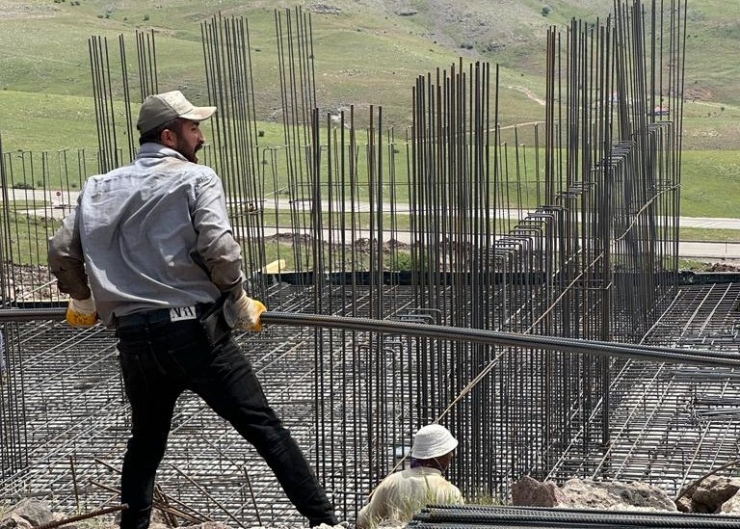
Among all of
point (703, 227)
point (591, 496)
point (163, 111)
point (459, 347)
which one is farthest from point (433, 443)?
point (703, 227)

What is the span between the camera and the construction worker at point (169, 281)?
5016 mm

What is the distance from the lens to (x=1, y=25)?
75250 mm

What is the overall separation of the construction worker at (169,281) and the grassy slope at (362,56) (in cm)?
2652

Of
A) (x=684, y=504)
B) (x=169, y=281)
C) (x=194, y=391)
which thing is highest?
(x=169, y=281)

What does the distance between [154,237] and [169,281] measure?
16 cm

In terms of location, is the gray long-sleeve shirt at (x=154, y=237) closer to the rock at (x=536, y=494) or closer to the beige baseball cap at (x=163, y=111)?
the beige baseball cap at (x=163, y=111)

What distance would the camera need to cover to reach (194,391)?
5238 mm

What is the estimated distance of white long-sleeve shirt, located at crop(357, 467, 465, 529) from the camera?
583cm

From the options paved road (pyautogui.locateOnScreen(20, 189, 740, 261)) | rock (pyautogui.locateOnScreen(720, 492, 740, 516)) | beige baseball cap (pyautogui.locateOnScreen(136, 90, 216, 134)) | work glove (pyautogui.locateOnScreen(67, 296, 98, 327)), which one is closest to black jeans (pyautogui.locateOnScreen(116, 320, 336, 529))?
work glove (pyautogui.locateOnScreen(67, 296, 98, 327))

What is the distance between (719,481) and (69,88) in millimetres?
58556

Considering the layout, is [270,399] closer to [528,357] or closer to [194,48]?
[528,357]

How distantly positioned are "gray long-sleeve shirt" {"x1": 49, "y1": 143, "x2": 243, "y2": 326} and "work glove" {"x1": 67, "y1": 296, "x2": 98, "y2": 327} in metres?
0.23

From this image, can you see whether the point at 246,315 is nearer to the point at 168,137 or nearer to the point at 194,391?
the point at 194,391

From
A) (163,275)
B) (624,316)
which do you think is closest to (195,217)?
(163,275)
